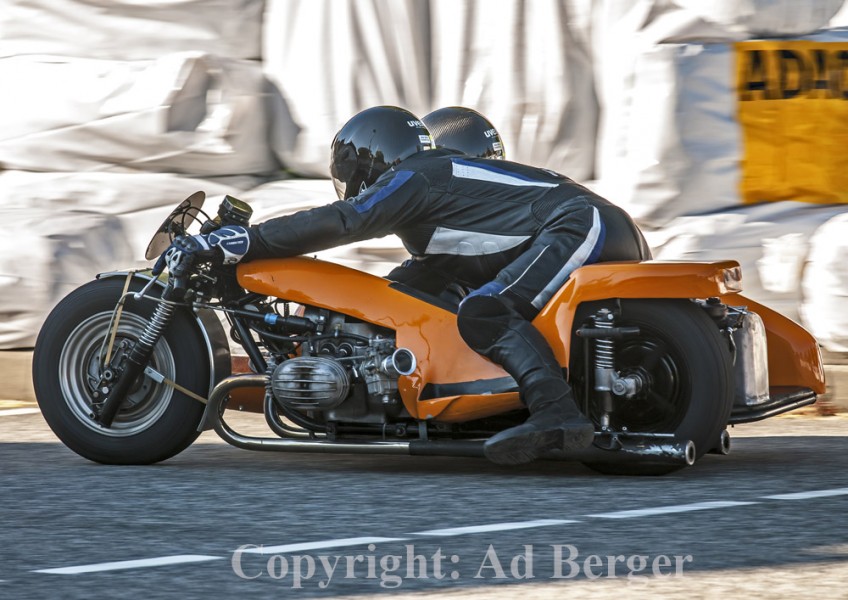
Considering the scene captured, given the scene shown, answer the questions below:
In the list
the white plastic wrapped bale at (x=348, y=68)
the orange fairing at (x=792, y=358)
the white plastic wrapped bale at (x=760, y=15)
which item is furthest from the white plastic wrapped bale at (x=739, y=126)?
the orange fairing at (x=792, y=358)

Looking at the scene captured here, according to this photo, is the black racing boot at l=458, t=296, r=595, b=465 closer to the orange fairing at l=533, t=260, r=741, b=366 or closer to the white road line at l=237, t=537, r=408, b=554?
the orange fairing at l=533, t=260, r=741, b=366

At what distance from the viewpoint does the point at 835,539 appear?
507 centimetres

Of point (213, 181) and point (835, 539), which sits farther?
point (213, 181)

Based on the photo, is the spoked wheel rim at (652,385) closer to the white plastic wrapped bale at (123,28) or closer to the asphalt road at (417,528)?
the asphalt road at (417,528)

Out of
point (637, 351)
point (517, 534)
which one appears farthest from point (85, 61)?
point (517, 534)

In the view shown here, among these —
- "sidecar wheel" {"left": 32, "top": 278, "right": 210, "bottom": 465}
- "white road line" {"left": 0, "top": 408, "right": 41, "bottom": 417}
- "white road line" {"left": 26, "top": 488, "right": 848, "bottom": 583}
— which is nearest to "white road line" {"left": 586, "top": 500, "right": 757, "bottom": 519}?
"white road line" {"left": 26, "top": 488, "right": 848, "bottom": 583}

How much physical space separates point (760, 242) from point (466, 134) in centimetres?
255

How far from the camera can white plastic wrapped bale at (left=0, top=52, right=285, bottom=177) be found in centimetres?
1108

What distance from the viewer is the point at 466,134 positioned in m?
8.09

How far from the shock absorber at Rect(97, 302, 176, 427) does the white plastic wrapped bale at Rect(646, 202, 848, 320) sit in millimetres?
3811

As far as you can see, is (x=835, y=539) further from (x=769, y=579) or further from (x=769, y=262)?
(x=769, y=262)

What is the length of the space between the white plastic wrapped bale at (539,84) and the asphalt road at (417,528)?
3.89 metres

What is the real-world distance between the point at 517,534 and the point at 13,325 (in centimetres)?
583

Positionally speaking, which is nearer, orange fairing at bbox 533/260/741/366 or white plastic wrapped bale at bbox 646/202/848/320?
orange fairing at bbox 533/260/741/366
